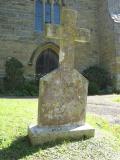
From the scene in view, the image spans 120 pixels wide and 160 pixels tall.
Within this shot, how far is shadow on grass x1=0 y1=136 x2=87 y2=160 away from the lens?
5.06 meters

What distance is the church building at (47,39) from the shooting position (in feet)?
58.1

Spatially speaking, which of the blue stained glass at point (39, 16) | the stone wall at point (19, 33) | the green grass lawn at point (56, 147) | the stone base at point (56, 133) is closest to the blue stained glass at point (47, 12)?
the blue stained glass at point (39, 16)

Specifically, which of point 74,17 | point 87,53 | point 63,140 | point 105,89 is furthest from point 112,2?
point 63,140

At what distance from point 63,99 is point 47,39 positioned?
1277 cm

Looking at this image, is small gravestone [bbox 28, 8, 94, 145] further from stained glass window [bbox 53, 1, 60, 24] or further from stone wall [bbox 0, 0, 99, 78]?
stained glass window [bbox 53, 1, 60, 24]

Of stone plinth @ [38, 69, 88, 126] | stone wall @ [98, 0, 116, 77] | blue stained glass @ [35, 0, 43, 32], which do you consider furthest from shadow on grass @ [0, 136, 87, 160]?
blue stained glass @ [35, 0, 43, 32]

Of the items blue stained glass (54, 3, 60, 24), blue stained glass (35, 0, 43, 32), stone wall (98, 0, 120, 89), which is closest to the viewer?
stone wall (98, 0, 120, 89)

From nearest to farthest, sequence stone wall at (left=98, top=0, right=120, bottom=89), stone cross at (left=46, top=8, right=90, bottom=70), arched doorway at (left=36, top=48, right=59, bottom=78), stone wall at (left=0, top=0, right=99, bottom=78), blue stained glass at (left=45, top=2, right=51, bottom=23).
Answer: stone cross at (left=46, top=8, right=90, bottom=70), stone wall at (left=0, top=0, right=99, bottom=78), stone wall at (left=98, top=0, right=120, bottom=89), arched doorway at (left=36, top=48, right=59, bottom=78), blue stained glass at (left=45, top=2, right=51, bottom=23)

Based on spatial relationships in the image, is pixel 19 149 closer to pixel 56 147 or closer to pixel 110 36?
pixel 56 147

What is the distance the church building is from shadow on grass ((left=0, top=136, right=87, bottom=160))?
12.0 meters

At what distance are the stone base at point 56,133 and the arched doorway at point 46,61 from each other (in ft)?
41.8

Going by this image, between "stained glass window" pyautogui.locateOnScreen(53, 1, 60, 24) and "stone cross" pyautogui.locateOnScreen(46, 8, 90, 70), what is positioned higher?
"stained glass window" pyautogui.locateOnScreen(53, 1, 60, 24)

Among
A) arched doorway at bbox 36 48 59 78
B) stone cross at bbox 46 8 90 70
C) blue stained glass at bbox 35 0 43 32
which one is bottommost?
arched doorway at bbox 36 48 59 78

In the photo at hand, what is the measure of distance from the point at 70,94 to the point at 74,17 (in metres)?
1.40
